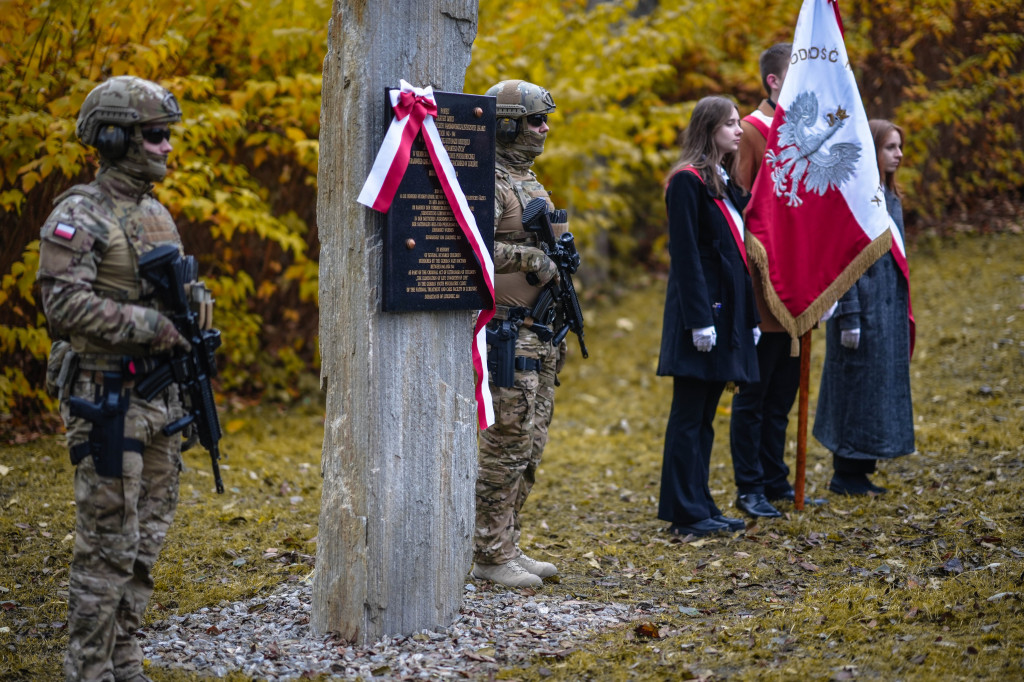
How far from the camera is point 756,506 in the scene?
6180mm

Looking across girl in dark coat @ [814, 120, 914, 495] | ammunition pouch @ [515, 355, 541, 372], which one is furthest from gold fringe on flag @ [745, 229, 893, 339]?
ammunition pouch @ [515, 355, 541, 372]

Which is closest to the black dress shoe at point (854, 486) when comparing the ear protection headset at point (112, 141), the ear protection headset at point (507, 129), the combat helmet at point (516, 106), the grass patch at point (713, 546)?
the grass patch at point (713, 546)

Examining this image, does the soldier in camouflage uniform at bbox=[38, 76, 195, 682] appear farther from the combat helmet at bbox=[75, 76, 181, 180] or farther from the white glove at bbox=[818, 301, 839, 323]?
the white glove at bbox=[818, 301, 839, 323]

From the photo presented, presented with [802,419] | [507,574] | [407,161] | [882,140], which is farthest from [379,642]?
[882,140]

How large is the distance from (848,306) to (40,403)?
21.3ft

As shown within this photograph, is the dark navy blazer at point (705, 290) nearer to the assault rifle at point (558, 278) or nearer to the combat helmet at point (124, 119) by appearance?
the assault rifle at point (558, 278)

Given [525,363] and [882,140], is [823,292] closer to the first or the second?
[882,140]

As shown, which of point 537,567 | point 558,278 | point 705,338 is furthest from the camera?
point 705,338

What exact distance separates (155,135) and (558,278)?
7.13ft

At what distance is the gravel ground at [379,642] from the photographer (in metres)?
4.02

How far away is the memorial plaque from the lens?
4.10 metres

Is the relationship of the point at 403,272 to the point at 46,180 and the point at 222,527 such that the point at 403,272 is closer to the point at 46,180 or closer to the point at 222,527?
the point at 222,527

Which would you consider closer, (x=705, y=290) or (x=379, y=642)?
(x=379, y=642)

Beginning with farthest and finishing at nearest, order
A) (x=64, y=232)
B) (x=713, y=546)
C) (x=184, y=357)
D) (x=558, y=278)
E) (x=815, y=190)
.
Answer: (x=815, y=190) → (x=713, y=546) → (x=558, y=278) → (x=184, y=357) → (x=64, y=232)
